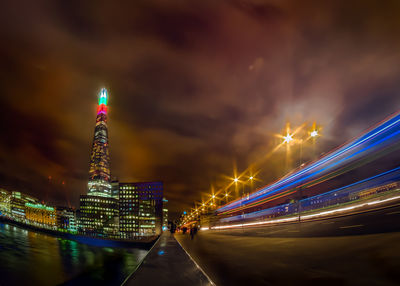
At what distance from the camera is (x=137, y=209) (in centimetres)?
18925

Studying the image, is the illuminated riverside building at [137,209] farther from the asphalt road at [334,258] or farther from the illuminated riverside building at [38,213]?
the asphalt road at [334,258]

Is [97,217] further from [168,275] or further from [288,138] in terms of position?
[168,275]

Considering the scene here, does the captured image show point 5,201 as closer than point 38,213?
Yes

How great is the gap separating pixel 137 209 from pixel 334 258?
654 feet

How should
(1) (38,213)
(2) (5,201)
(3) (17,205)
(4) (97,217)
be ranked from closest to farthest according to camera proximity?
1. (2) (5,201)
2. (3) (17,205)
3. (1) (38,213)
4. (4) (97,217)

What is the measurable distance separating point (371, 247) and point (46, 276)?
3062cm

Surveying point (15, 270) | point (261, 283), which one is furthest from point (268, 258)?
point (15, 270)

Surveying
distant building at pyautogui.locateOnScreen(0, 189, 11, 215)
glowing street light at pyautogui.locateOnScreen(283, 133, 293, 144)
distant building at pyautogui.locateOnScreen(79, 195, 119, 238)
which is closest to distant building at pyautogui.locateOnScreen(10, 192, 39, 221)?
distant building at pyautogui.locateOnScreen(0, 189, 11, 215)

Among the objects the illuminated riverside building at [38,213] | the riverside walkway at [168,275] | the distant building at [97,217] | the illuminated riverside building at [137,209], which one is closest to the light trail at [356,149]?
the riverside walkway at [168,275]

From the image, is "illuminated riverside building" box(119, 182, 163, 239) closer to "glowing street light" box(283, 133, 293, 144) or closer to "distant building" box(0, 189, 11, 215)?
"distant building" box(0, 189, 11, 215)

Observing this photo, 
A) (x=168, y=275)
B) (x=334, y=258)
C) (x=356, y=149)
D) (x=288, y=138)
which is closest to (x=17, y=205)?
(x=288, y=138)

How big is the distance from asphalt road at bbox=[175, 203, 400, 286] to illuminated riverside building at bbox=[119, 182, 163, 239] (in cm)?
17287

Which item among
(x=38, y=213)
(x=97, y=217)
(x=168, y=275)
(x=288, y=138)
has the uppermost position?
(x=288, y=138)

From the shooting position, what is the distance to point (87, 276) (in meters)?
27.2
